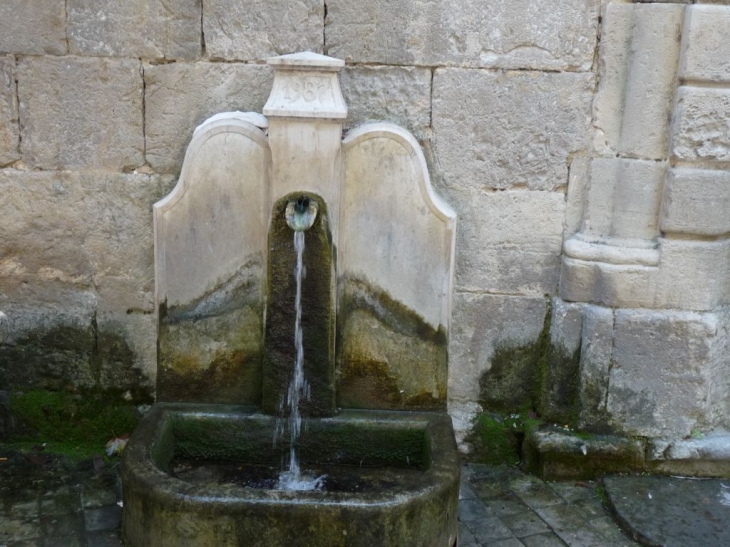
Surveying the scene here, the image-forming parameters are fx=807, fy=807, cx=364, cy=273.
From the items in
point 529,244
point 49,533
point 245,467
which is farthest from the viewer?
point 529,244

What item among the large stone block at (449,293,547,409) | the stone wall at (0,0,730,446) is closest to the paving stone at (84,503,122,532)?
the stone wall at (0,0,730,446)

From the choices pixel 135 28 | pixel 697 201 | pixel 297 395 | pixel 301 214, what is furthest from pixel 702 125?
pixel 135 28

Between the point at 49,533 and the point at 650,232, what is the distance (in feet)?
9.42

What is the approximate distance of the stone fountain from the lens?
11.1ft

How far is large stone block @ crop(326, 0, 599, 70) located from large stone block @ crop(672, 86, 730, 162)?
462 millimetres

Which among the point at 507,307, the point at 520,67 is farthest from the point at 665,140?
the point at 507,307

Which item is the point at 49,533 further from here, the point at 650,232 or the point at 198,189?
the point at 650,232

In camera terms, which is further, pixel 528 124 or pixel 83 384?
pixel 83 384

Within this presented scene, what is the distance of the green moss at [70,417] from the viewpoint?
156 inches

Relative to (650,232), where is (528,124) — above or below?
above

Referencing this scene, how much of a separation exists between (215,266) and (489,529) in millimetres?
1645

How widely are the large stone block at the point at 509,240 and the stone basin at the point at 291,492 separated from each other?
75 centimetres

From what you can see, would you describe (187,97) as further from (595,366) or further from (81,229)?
(595,366)

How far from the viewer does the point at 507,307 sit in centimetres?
385
